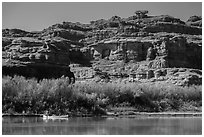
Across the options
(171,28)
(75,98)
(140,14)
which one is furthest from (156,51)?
(75,98)

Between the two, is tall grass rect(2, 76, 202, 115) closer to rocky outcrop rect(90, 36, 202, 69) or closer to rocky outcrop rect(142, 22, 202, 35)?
rocky outcrop rect(90, 36, 202, 69)

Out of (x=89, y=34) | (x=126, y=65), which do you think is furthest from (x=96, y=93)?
(x=89, y=34)

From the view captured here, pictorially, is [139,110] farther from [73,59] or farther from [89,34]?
[89,34]

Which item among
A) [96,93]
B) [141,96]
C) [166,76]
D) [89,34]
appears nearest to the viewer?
[96,93]

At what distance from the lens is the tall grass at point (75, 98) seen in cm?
2542

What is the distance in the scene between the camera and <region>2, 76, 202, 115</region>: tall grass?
25.4 m

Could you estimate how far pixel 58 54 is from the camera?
79.4 metres

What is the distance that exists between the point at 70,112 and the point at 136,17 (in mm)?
111035

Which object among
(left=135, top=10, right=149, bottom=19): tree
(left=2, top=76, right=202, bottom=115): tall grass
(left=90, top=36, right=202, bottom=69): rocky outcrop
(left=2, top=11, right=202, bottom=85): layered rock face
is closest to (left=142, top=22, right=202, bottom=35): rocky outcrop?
(left=2, top=11, right=202, bottom=85): layered rock face

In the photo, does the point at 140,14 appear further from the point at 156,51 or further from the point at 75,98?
the point at 75,98

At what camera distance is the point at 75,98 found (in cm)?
2733

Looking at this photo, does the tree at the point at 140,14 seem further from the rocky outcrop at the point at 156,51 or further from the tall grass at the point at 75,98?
the tall grass at the point at 75,98

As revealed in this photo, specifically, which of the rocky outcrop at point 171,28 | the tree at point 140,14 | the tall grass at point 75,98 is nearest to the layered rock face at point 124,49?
the rocky outcrop at point 171,28

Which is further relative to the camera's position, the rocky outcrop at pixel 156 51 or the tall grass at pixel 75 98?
the rocky outcrop at pixel 156 51
